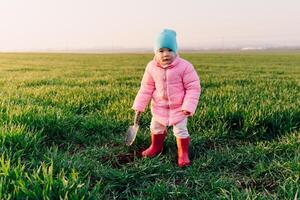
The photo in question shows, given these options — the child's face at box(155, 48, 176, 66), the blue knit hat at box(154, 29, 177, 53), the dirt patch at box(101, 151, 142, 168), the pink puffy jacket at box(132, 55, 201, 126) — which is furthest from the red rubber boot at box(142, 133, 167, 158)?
the blue knit hat at box(154, 29, 177, 53)

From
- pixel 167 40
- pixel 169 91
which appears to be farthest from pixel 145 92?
pixel 167 40

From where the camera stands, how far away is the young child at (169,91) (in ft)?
14.1

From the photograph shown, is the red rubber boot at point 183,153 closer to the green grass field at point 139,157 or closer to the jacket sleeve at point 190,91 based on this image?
the green grass field at point 139,157

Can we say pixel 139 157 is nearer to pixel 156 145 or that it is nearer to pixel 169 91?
pixel 156 145

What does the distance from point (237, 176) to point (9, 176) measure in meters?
2.21

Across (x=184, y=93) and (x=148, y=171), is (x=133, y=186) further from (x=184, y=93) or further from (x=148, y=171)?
(x=184, y=93)

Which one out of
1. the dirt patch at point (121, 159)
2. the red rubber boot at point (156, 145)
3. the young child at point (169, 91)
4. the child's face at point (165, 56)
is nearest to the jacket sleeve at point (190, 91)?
the young child at point (169, 91)

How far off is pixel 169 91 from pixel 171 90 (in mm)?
25

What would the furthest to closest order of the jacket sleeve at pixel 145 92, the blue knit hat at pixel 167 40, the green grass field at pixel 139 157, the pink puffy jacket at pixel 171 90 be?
1. the jacket sleeve at pixel 145 92
2. the pink puffy jacket at pixel 171 90
3. the blue knit hat at pixel 167 40
4. the green grass field at pixel 139 157

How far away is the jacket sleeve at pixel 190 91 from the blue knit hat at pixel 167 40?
284mm

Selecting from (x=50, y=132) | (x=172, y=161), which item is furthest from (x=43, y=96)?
(x=172, y=161)

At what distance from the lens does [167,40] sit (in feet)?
13.9

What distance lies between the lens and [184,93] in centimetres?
448

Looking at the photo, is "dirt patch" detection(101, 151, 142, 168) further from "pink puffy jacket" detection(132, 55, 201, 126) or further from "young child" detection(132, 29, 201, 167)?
"pink puffy jacket" detection(132, 55, 201, 126)
